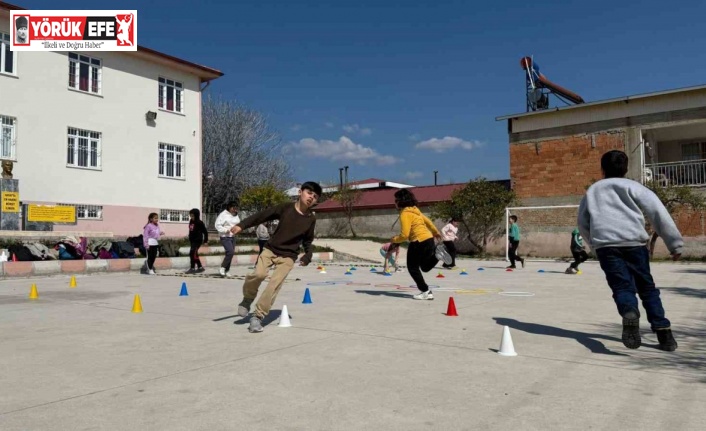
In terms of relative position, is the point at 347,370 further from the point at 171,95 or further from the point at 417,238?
the point at 171,95

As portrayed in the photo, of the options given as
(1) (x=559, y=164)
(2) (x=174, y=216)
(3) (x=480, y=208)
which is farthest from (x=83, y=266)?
(1) (x=559, y=164)

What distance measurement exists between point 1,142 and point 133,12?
314 inches

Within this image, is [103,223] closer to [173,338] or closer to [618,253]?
[173,338]

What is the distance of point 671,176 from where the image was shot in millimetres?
26281

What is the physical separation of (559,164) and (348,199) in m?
14.3

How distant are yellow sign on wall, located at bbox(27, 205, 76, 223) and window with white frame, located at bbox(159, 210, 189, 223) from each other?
193 inches

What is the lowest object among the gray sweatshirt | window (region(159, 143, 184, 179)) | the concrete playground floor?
the concrete playground floor

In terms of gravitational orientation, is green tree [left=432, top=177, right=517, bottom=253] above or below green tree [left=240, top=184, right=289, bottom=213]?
below

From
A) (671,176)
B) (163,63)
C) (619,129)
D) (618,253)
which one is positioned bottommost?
(618,253)

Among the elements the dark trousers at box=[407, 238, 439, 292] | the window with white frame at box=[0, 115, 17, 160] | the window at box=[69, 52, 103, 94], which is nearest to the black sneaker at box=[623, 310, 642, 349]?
the dark trousers at box=[407, 238, 439, 292]

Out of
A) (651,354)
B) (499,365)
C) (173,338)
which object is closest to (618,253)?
(651,354)

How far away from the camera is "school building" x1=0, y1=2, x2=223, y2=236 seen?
2262 cm

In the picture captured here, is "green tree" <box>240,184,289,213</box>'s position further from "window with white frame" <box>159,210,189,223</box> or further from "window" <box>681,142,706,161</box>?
"window" <box>681,142,706,161</box>

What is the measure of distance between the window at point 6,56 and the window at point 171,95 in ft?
23.5
